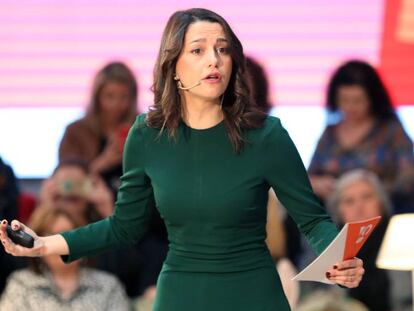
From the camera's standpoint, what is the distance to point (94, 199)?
677 centimetres

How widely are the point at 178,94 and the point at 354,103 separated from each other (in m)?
3.27

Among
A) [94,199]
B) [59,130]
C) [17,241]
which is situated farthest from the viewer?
[59,130]

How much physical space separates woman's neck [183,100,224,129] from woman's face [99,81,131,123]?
3329 millimetres

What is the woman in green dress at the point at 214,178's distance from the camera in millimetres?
3818

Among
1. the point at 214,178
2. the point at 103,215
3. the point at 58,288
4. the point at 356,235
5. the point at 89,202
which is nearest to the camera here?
the point at 356,235

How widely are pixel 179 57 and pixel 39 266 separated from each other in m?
2.46

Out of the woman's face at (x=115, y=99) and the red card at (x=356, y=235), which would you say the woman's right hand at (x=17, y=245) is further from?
the woman's face at (x=115, y=99)

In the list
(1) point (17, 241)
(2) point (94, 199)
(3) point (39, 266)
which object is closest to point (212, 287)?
(1) point (17, 241)

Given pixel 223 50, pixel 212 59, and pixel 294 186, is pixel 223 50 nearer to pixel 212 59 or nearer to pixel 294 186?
pixel 212 59

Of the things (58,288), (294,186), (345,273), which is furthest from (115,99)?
(345,273)

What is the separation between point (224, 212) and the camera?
3.80 metres

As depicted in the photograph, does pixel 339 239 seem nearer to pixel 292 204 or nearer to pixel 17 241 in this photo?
pixel 292 204

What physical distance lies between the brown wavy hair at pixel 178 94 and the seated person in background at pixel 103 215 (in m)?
2.54

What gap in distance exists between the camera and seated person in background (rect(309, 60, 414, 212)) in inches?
277
